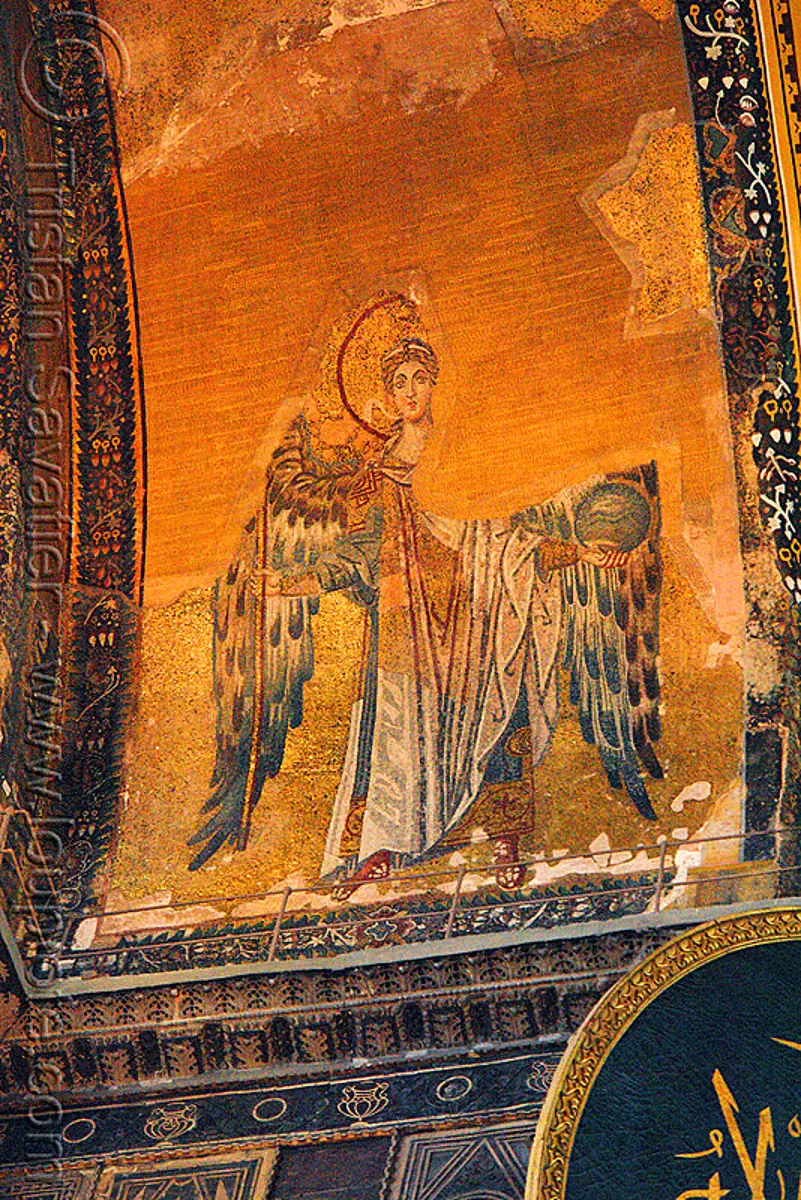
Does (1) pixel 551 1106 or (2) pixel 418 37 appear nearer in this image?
(1) pixel 551 1106

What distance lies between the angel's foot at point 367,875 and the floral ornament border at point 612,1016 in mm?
2630

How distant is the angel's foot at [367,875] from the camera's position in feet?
28.4

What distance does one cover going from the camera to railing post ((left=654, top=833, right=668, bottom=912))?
8.11 meters

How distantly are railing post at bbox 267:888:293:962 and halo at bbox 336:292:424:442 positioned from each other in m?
2.22

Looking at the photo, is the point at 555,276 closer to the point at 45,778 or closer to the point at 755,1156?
the point at 45,778

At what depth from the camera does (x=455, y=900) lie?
841 centimetres

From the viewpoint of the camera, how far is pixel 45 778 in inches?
360

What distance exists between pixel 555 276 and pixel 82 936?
3.59 m

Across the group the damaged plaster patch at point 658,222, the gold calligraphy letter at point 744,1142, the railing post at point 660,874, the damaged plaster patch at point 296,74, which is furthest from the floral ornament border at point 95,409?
the gold calligraphy letter at point 744,1142

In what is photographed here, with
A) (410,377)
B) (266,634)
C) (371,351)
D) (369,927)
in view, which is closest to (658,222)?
(410,377)

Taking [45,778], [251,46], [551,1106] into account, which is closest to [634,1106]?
[551,1106]

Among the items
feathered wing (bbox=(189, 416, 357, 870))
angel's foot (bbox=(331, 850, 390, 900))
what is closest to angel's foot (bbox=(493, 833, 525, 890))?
angel's foot (bbox=(331, 850, 390, 900))

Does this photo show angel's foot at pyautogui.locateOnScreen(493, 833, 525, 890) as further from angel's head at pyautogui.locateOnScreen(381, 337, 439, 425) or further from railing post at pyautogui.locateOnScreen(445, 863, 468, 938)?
angel's head at pyautogui.locateOnScreen(381, 337, 439, 425)

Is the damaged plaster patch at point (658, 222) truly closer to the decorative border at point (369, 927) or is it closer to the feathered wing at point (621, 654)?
the feathered wing at point (621, 654)
